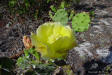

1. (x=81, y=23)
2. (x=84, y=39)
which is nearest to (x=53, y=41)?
(x=81, y=23)

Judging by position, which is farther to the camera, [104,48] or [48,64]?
[104,48]

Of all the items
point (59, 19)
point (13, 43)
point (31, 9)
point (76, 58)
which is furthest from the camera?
point (31, 9)

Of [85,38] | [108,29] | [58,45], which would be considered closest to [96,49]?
[85,38]

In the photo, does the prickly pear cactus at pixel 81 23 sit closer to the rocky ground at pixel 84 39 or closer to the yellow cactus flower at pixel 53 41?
the yellow cactus flower at pixel 53 41

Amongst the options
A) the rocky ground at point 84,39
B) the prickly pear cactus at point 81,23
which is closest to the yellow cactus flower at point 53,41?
the prickly pear cactus at point 81,23

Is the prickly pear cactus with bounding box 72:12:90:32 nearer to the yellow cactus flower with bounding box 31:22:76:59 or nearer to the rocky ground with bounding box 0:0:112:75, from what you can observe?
the yellow cactus flower with bounding box 31:22:76:59

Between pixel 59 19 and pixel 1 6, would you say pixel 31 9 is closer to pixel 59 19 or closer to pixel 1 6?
pixel 1 6

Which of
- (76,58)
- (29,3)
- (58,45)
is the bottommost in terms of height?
(76,58)
